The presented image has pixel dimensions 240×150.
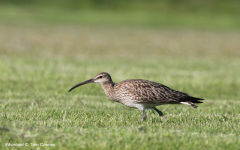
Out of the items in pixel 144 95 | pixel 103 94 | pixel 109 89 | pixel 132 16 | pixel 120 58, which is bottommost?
pixel 144 95

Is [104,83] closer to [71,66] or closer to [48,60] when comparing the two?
[71,66]

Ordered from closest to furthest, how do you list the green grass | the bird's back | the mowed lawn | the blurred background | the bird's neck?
the mowed lawn → the bird's back → the bird's neck → the blurred background → the green grass

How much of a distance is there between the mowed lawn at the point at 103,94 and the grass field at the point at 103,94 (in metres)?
0.02

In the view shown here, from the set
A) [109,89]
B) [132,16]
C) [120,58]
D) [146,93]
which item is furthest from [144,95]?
[132,16]

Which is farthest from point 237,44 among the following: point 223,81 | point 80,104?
point 80,104

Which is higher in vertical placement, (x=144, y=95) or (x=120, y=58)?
(x=120, y=58)

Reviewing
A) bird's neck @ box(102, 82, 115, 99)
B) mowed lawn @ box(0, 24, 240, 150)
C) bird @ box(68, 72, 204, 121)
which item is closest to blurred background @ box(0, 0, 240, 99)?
A: mowed lawn @ box(0, 24, 240, 150)

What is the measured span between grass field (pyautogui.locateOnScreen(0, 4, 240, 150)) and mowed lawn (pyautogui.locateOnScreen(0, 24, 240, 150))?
0.07 ft

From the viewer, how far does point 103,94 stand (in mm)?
16422

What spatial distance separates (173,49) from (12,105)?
25.7 m

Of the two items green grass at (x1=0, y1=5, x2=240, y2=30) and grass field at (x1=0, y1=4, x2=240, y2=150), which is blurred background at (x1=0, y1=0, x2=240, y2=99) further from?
green grass at (x1=0, y1=5, x2=240, y2=30)

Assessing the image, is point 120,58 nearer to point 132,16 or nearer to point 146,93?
point 146,93

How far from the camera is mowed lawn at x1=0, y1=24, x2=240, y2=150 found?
7.05 metres

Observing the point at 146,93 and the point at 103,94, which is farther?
the point at 103,94
